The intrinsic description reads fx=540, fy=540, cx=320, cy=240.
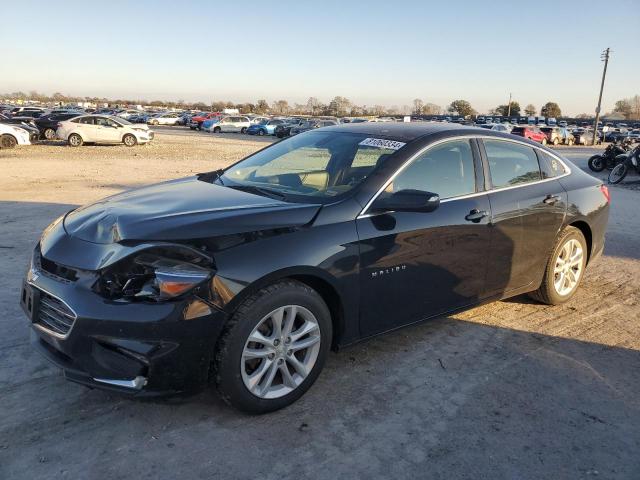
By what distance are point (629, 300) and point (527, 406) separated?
271 centimetres

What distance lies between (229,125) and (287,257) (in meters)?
45.9

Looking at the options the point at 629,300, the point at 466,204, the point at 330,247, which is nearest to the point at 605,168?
the point at 629,300

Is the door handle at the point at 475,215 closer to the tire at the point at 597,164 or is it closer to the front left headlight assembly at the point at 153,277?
the front left headlight assembly at the point at 153,277

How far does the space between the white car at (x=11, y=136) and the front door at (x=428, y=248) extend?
22.2 m

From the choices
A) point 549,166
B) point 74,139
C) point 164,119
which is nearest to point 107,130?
point 74,139

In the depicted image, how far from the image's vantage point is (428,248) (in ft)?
12.3

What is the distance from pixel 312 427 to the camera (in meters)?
3.07

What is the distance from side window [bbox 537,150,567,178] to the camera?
4.85 meters

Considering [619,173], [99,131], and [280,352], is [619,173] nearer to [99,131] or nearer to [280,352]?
[280,352]

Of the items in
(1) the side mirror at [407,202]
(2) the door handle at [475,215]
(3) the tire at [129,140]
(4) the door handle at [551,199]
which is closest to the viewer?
(1) the side mirror at [407,202]

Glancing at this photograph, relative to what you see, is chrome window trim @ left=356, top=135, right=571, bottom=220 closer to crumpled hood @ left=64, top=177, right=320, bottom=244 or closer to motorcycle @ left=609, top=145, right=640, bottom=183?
crumpled hood @ left=64, top=177, right=320, bottom=244

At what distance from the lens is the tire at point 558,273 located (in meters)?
4.87

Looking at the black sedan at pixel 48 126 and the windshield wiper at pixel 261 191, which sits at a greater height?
the windshield wiper at pixel 261 191

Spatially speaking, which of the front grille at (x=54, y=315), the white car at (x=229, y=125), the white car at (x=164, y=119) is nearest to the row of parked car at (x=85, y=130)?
the white car at (x=229, y=125)
